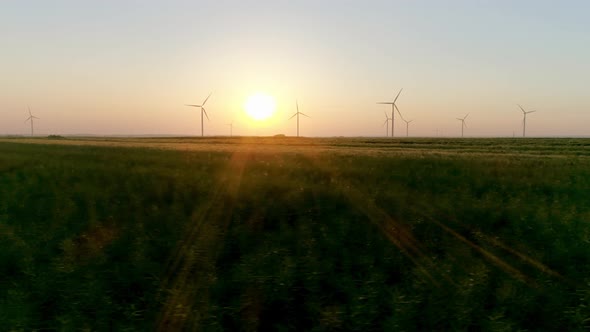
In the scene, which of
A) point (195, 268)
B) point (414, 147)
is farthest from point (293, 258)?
point (414, 147)

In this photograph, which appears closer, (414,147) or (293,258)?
(293,258)

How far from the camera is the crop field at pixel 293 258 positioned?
18.3ft

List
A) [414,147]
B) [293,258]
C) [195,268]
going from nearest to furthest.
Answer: [195,268] < [293,258] < [414,147]

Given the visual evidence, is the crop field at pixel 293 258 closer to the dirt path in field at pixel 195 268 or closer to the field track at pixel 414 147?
the dirt path in field at pixel 195 268

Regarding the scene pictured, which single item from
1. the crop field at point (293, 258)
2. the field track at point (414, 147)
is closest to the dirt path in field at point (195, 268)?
the crop field at point (293, 258)

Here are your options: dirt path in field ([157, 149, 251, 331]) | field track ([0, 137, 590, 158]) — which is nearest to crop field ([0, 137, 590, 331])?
dirt path in field ([157, 149, 251, 331])

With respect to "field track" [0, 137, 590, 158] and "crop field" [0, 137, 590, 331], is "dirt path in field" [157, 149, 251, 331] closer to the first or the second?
"crop field" [0, 137, 590, 331]

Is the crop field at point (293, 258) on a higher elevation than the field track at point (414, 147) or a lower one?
A: lower

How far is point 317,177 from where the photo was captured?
47.5ft

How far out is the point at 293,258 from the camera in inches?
279

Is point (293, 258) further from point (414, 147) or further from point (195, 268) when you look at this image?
point (414, 147)

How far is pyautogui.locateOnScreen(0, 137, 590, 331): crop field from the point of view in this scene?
5.57 meters

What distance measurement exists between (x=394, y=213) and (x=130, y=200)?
24.2 feet

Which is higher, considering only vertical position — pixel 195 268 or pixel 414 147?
pixel 414 147
